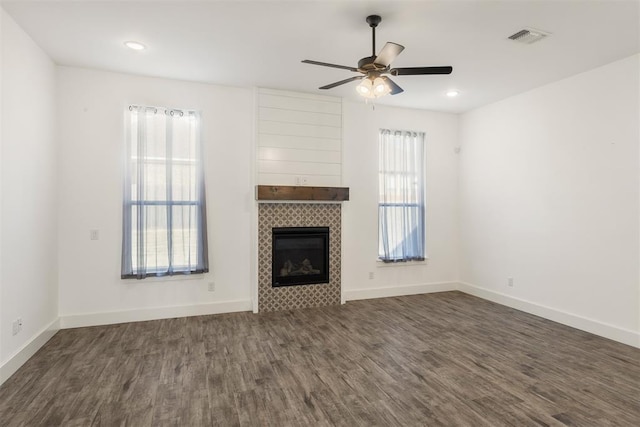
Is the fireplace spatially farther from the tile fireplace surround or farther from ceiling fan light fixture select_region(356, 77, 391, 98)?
ceiling fan light fixture select_region(356, 77, 391, 98)

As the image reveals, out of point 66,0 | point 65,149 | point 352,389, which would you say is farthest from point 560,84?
point 65,149

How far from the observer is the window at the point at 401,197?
547 cm

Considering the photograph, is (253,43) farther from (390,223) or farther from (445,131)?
(445,131)

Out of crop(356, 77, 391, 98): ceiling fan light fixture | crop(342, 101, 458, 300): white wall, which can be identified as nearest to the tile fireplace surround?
crop(342, 101, 458, 300): white wall

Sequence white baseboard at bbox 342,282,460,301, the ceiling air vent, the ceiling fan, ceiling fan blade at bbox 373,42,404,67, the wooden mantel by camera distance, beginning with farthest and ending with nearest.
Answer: white baseboard at bbox 342,282,460,301 < the wooden mantel < the ceiling air vent < the ceiling fan < ceiling fan blade at bbox 373,42,404,67

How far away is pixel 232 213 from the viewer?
15.3 feet

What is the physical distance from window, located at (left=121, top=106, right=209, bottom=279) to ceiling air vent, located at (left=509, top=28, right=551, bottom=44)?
12.0ft

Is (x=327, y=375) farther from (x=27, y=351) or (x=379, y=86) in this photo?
(x=27, y=351)

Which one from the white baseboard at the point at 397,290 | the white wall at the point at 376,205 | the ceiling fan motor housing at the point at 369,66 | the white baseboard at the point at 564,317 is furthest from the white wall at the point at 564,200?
the ceiling fan motor housing at the point at 369,66

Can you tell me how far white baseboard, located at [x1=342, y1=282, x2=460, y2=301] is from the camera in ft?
17.3

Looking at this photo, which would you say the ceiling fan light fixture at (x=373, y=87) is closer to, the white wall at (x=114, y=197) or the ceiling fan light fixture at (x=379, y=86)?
the ceiling fan light fixture at (x=379, y=86)

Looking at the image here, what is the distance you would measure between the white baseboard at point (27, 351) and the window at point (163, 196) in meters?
0.86

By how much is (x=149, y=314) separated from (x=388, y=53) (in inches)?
157

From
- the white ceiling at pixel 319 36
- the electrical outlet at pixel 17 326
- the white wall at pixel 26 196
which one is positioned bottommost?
the electrical outlet at pixel 17 326
